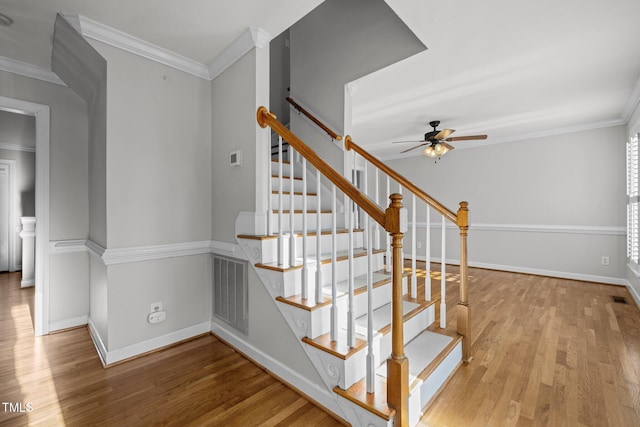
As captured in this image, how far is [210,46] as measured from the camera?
2.22m

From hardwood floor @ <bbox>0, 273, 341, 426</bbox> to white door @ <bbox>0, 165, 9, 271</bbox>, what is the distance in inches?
157

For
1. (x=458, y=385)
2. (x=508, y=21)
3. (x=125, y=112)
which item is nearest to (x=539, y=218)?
(x=508, y=21)

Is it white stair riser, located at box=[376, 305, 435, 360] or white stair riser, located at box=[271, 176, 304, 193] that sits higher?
white stair riser, located at box=[271, 176, 304, 193]

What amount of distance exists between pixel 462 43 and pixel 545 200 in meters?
3.85

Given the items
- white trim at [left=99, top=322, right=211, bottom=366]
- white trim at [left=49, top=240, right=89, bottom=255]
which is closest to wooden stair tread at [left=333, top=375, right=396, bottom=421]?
white trim at [left=99, top=322, right=211, bottom=366]

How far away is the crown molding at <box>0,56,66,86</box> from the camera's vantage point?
92.0 inches

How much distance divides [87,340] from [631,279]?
6.35 meters

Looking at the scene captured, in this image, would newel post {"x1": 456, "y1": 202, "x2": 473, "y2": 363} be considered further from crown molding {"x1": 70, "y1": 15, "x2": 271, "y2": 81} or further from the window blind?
the window blind

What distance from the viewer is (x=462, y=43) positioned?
227 cm

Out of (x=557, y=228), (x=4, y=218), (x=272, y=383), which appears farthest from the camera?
(x=4, y=218)

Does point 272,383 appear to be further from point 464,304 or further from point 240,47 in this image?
point 240,47

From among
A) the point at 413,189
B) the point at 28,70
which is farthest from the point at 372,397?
the point at 28,70

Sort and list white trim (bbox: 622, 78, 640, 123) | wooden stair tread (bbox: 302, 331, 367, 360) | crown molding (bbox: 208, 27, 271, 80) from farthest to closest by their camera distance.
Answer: white trim (bbox: 622, 78, 640, 123)
crown molding (bbox: 208, 27, 271, 80)
wooden stair tread (bbox: 302, 331, 367, 360)

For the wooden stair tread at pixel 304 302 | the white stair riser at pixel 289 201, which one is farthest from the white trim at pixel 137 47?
the wooden stair tread at pixel 304 302
